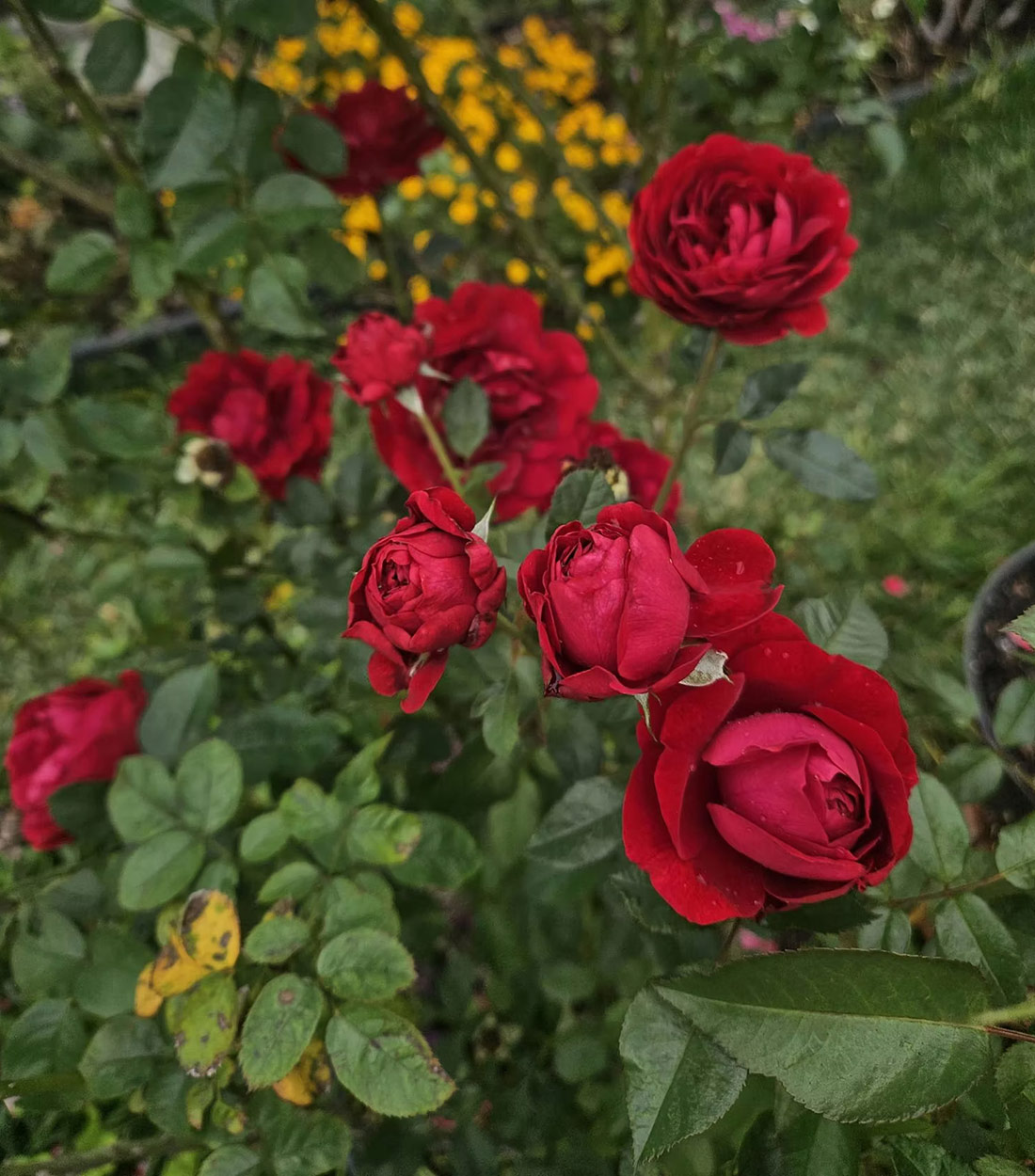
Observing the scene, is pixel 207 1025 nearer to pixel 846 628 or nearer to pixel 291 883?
pixel 291 883

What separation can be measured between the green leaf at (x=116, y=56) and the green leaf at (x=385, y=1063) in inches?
31.8

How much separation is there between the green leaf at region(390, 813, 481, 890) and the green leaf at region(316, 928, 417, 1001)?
0.09m

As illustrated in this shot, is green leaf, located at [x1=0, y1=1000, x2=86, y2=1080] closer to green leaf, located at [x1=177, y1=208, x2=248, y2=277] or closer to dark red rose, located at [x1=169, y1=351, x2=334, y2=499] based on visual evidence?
dark red rose, located at [x1=169, y1=351, x2=334, y2=499]

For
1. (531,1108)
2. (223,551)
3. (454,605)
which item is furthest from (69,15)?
(531,1108)

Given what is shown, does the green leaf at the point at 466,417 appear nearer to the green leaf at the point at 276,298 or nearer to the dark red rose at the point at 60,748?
the green leaf at the point at 276,298

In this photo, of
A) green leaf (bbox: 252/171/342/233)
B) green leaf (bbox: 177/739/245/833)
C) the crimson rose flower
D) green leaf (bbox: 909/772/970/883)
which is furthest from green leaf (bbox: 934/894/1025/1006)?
green leaf (bbox: 252/171/342/233)

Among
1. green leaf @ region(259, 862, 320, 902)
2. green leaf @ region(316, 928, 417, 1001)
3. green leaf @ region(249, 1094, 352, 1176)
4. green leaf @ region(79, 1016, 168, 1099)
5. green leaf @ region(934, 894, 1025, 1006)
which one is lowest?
green leaf @ region(79, 1016, 168, 1099)

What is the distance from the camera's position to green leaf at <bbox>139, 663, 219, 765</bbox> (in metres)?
0.71

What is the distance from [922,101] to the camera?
71.4 inches

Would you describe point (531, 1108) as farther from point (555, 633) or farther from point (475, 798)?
point (555, 633)

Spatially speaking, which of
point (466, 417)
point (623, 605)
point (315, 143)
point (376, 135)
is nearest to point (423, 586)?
point (623, 605)

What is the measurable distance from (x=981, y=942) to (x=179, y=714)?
2.23ft

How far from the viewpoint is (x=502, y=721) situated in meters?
0.50

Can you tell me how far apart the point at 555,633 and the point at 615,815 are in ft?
0.84
